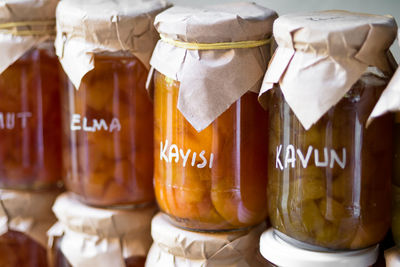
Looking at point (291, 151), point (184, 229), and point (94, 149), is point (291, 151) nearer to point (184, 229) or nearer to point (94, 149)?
point (184, 229)

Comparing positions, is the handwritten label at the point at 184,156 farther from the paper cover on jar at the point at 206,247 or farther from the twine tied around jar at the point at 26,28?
the twine tied around jar at the point at 26,28

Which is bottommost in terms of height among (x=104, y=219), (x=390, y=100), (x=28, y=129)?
(x=104, y=219)

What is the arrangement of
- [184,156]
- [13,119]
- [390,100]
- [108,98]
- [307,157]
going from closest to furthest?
[390,100], [307,157], [184,156], [108,98], [13,119]

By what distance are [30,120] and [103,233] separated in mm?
294

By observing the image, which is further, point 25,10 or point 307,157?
point 25,10

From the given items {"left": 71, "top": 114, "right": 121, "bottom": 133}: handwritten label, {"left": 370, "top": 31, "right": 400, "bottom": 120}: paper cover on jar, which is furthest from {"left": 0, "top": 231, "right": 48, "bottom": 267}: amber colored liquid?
{"left": 370, "top": 31, "right": 400, "bottom": 120}: paper cover on jar

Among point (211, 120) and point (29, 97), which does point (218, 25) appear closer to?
point (211, 120)

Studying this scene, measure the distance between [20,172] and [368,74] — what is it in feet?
2.53

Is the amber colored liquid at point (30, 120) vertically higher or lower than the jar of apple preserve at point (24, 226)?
higher

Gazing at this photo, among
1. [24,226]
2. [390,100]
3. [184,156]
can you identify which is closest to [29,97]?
Result: [24,226]

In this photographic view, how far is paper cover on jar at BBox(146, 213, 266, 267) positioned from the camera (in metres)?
0.98

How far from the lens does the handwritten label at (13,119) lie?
47.9 inches

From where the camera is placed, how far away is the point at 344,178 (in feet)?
2.72

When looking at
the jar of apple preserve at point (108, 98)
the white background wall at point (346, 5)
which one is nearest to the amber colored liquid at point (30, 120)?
the jar of apple preserve at point (108, 98)
